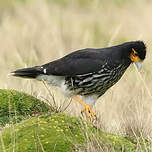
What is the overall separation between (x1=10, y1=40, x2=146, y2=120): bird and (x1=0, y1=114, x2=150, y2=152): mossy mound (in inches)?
57.5

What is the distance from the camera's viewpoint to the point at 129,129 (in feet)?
17.8

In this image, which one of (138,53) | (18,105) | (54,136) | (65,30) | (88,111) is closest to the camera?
(54,136)

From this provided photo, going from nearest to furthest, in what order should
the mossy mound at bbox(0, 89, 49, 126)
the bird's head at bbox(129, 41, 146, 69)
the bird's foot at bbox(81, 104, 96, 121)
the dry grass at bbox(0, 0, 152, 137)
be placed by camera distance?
the mossy mound at bbox(0, 89, 49, 126), the bird's foot at bbox(81, 104, 96, 121), the bird's head at bbox(129, 41, 146, 69), the dry grass at bbox(0, 0, 152, 137)

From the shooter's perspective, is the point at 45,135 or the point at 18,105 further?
the point at 18,105

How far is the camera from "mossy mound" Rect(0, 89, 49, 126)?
17.7 ft

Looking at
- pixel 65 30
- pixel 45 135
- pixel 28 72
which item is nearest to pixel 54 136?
pixel 45 135

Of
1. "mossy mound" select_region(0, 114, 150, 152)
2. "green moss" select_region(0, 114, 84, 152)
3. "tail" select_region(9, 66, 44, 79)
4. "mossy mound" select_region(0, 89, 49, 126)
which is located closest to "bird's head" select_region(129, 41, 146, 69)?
"tail" select_region(9, 66, 44, 79)

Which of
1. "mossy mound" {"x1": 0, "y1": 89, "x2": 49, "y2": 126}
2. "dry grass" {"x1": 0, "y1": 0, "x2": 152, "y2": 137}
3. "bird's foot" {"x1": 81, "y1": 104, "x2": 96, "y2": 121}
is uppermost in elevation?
"dry grass" {"x1": 0, "y1": 0, "x2": 152, "y2": 137}

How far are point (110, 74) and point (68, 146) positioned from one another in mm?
2167

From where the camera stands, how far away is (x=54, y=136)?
4273 millimetres

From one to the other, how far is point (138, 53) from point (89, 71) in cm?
72

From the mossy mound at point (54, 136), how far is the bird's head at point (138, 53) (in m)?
2.15

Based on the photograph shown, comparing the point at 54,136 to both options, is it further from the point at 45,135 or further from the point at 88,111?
the point at 88,111

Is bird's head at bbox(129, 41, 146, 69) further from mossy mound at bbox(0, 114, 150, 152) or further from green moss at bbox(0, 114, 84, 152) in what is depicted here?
green moss at bbox(0, 114, 84, 152)
